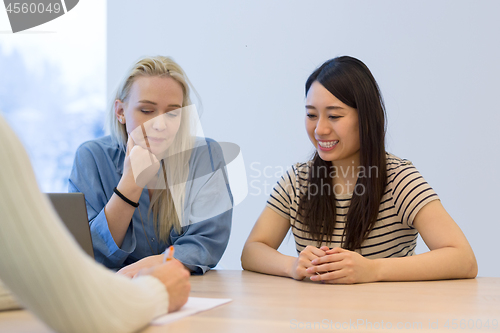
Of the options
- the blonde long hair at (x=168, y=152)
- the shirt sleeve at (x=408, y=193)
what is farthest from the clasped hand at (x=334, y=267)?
the blonde long hair at (x=168, y=152)

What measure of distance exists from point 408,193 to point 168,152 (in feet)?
2.28

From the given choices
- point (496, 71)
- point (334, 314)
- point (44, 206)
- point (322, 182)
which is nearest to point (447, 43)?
point (496, 71)

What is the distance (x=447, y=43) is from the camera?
93.7 inches

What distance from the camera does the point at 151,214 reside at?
127cm

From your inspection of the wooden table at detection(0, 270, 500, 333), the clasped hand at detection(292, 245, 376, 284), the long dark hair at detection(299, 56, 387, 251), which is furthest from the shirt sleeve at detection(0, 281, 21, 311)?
the long dark hair at detection(299, 56, 387, 251)

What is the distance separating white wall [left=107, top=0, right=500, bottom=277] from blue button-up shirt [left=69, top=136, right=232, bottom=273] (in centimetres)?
117

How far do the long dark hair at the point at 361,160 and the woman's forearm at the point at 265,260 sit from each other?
19 cm

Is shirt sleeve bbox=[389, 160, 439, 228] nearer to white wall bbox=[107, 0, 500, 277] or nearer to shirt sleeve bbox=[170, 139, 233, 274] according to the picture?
shirt sleeve bbox=[170, 139, 233, 274]

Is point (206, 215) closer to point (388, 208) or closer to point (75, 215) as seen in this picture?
point (75, 215)

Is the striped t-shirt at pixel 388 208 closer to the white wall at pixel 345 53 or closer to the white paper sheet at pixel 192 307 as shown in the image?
the white paper sheet at pixel 192 307

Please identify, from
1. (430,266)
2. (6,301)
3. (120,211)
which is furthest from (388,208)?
(6,301)

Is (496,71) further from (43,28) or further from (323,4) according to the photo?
(43,28)

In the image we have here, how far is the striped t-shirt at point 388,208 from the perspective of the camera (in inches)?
46.5

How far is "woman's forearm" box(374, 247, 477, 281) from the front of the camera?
3.27 feet
